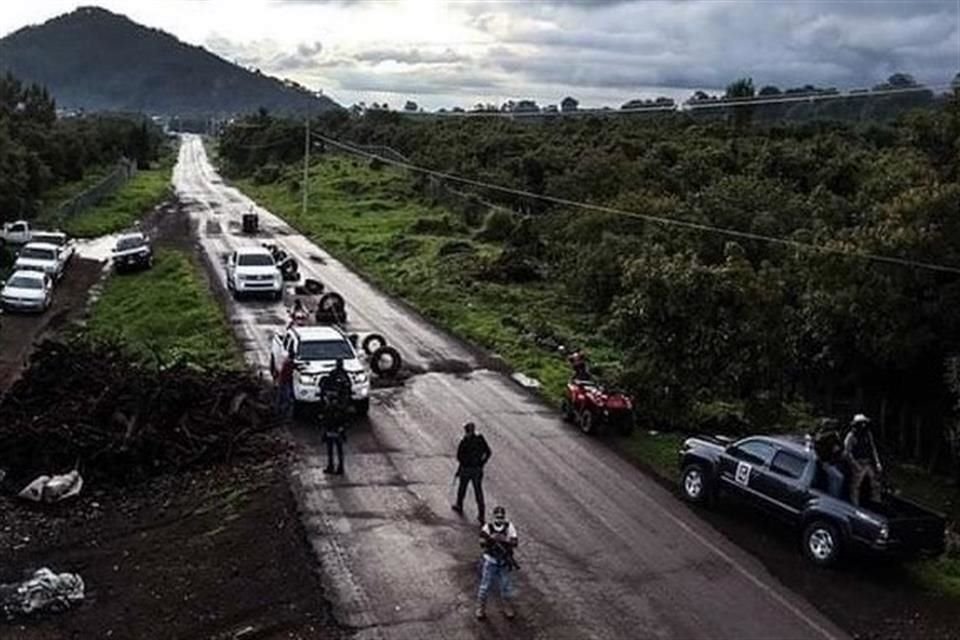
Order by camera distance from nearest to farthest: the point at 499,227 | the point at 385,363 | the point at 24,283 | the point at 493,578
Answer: the point at 493,578
the point at 385,363
the point at 24,283
the point at 499,227

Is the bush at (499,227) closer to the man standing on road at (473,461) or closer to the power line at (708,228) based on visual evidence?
the power line at (708,228)

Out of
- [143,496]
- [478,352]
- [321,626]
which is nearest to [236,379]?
[143,496]

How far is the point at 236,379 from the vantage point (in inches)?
1056

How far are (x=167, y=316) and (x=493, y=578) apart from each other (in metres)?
27.0

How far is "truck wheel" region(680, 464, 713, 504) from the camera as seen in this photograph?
2002cm

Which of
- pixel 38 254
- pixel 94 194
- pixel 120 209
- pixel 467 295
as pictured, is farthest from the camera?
pixel 94 194

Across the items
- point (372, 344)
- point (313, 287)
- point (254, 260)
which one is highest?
point (254, 260)

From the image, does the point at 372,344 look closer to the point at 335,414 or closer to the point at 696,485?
the point at 335,414

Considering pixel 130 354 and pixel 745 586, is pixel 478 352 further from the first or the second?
pixel 745 586

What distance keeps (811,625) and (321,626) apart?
260 inches

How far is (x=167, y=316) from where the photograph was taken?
39438 mm

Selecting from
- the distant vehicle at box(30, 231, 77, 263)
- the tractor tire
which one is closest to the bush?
the tractor tire

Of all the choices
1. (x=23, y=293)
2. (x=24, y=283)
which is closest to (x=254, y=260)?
(x=23, y=293)

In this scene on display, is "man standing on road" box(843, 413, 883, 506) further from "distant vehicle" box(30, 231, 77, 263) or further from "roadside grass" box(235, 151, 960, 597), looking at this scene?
"distant vehicle" box(30, 231, 77, 263)
